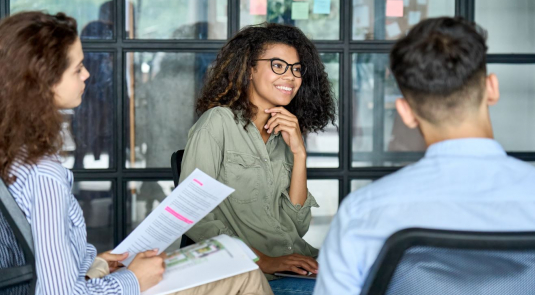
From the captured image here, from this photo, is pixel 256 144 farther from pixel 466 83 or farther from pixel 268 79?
pixel 466 83

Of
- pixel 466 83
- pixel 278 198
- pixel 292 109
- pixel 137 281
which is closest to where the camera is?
pixel 466 83

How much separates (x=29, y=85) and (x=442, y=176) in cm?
93

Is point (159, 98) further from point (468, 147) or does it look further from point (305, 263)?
point (468, 147)

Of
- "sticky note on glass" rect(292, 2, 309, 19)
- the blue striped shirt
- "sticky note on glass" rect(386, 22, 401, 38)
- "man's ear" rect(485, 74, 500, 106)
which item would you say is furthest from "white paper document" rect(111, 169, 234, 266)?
"sticky note on glass" rect(386, 22, 401, 38)

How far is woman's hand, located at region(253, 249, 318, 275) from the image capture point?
84.0 inches

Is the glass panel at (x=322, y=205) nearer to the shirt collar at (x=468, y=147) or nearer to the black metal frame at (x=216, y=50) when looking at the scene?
the black metal frame at (x=216, y=50)

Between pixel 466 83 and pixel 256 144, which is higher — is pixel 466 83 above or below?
above

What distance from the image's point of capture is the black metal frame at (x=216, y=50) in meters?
3.47

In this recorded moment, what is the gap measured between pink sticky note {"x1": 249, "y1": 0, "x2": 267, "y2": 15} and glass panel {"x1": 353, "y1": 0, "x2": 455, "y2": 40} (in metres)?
0.50

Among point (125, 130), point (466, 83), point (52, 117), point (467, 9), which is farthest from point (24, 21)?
point (467, 9)

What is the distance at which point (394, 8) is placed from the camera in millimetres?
3541

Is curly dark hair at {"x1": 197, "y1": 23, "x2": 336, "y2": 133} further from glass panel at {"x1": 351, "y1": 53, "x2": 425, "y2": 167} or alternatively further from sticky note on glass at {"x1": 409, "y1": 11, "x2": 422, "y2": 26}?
sticky note on glass at {"x1": 409, "y1": 11, "x2": 422, "y2": 26}

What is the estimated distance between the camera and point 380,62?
3.58 meters

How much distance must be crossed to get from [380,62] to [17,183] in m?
2.54
